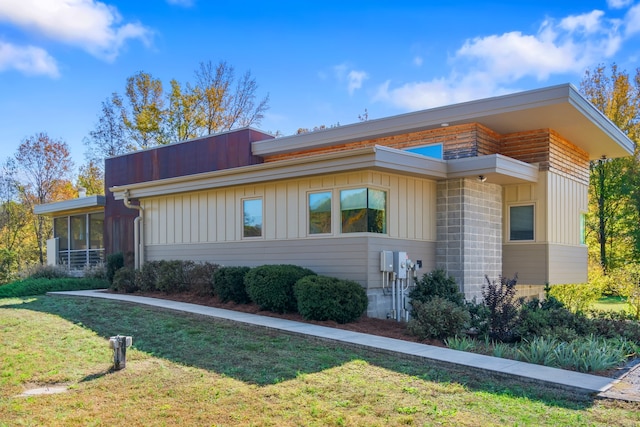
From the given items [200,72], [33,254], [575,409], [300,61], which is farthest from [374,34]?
[33,254]

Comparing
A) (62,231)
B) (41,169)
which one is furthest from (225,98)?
(62,231)

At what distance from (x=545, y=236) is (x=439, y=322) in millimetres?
5973

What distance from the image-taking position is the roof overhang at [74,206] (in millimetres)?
20141

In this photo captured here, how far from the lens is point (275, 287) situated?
1072cm

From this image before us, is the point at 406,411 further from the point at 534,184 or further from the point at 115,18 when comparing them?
the point at 115,18

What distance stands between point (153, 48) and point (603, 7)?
13568 millimetres

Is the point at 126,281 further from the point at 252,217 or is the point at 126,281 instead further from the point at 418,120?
the point at 418,120

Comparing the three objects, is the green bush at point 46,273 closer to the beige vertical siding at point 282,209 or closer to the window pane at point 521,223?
the beige vertical siding at point 282,209

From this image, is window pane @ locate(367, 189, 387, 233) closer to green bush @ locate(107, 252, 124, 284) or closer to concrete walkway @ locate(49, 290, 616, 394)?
concrete walkway @ locate(49, 290, 616, 394)

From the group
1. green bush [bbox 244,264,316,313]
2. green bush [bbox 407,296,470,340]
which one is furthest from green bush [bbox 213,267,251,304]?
green bush [bbox 407,296,470,340]

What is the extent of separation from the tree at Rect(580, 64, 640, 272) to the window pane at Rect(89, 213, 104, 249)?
24.5 metres

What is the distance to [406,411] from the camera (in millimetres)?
5516

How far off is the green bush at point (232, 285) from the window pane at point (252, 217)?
1.34m

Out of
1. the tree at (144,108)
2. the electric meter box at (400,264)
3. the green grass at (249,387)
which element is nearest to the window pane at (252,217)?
the electric meter box at (400,264)
